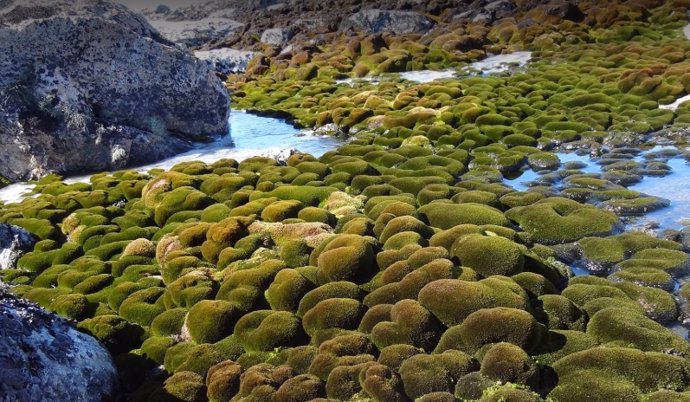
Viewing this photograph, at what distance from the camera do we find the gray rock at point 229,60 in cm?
5709

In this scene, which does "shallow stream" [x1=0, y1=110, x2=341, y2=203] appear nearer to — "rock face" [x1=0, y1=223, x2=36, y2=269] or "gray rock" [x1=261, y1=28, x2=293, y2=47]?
"rock face" [x1=0, y1=223, x2=36, y2=269]

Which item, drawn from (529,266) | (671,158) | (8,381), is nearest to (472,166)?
(671,158)

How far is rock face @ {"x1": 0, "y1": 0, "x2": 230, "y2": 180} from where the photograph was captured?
23.0 metres

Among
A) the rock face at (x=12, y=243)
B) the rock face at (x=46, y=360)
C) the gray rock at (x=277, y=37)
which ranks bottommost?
the rock face at (x=12, y=243)

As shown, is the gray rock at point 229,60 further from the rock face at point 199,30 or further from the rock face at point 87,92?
the rock face at point 87,92

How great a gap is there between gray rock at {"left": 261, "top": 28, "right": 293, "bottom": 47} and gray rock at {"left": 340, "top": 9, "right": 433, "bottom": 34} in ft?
28.0

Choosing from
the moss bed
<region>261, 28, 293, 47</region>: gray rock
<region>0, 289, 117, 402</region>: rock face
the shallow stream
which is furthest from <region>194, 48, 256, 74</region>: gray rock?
<region>0, 289, 117, 402</region>: rock face

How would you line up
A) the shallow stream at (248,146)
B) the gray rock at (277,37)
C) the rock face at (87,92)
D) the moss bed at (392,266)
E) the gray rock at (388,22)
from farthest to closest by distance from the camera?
the gray rock at (277,37) → the gray rock at (388,22) → the rock face at (87,92) → the shallow stream at (248,146) → the moss bed at (392,266)

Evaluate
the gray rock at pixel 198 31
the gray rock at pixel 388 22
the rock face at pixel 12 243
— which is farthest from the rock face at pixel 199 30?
the rock face at pixel 12 243

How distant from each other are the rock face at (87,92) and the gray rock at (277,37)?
137 feet

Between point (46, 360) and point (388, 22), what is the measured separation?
186 feet

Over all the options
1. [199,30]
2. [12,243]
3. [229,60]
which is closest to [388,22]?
[229,60]

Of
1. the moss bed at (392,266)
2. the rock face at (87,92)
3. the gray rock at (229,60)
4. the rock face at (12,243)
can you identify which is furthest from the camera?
the gray rock at (229,60)

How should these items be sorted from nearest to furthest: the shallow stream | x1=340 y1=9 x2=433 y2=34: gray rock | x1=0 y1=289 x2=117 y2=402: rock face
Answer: x1=0 y1=289 x2=117 y2=402: rock face, the shallow stream, x1=340 y1=9 x2=433 y2=34: gray rock
